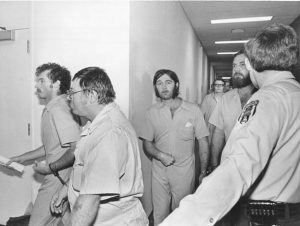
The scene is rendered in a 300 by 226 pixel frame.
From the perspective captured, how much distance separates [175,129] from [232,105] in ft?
1.93

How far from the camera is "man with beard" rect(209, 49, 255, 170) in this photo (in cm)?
260

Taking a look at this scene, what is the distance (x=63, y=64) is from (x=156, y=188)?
149 cm

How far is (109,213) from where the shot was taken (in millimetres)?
1397

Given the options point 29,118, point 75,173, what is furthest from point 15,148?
point 75,173

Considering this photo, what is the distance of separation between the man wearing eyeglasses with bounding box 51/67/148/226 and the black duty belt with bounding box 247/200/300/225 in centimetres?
60

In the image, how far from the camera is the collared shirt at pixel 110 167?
1.27 metres

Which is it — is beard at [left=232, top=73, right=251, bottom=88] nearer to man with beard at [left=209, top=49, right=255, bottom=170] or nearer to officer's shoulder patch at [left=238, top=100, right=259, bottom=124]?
man with beard at [left=209, top=49, right=255, bottom=170]

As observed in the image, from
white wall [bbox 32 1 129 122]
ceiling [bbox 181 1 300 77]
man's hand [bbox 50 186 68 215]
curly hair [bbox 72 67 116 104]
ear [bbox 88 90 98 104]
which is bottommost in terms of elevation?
man's hand [bbox 50 186 68 215]

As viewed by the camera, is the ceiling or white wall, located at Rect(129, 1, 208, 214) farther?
the ceiling

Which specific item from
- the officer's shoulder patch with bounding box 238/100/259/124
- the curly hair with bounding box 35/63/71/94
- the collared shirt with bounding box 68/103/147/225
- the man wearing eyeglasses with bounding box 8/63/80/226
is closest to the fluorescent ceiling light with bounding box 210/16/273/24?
the curly hair with bounding box 35/63/71/94

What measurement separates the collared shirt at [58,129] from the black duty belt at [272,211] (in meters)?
1.39

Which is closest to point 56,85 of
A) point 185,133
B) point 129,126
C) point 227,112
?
point 129,126

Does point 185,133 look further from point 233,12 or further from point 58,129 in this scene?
point 233,12

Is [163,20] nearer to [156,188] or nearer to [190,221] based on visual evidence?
[156,188]
